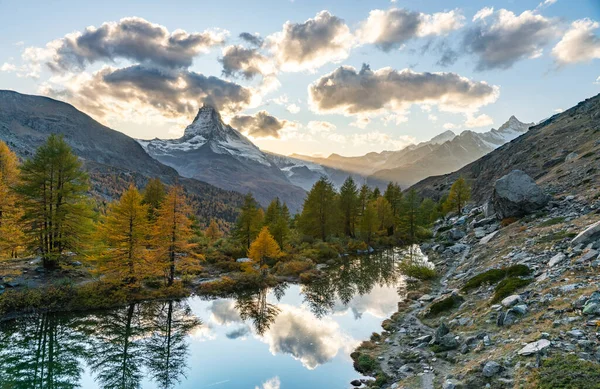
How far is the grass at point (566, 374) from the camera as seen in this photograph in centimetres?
979

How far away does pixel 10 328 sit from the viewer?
2717 centimetres

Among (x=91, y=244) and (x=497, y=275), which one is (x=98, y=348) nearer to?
(x=91, y=244)

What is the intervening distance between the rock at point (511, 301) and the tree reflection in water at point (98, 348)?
67.7 ft

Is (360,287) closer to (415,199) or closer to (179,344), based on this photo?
(179,344)

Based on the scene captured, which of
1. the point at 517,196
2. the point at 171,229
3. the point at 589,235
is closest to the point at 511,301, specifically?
the point at 589,235

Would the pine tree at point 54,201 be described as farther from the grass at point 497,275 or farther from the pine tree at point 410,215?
the pine tree at point 410,215

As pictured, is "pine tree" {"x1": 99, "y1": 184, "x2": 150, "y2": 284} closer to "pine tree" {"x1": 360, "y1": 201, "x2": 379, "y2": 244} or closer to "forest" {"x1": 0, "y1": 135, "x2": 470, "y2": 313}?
"forest" {"x1": 0, "y1": 135, "x2": 470, "y2": 313}

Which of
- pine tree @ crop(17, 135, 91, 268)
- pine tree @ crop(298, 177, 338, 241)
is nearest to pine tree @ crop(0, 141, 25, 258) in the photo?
pine tree @ crop(17, 135, 91, 268)

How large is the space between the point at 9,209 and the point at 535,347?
155ft

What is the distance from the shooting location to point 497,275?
24641 millimetres

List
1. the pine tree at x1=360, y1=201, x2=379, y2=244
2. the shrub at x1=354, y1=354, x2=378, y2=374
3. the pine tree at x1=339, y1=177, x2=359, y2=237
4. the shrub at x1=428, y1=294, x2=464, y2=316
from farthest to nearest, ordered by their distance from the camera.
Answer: the pine tree at x1=339, y1=177, x2=359, y2=237, the pine tree at x1=360, y1=201, x2=379, y2=244, the shrub at x1=428, y1=294, x2=464, y2=316, the shrub at x1=354, y1=354, x2=378, y2=374

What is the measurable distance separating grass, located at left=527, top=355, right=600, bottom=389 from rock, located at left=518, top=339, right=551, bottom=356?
90cm

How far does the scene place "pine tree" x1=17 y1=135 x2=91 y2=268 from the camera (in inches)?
1372

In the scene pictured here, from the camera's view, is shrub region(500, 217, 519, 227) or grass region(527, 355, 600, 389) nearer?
grass region(527, 355, 600, 389)
